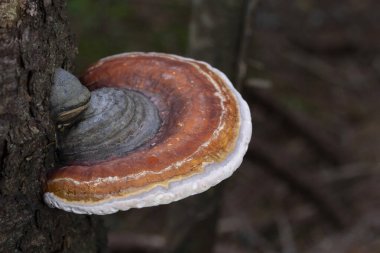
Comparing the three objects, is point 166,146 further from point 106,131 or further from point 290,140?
point 290,140

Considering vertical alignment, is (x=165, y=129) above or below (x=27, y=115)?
below

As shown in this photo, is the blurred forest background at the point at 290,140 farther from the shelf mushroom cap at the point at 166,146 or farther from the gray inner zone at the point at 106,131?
the gray inner zone at the point at 106,131

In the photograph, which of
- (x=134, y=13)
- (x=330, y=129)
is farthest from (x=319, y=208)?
(x=134, y=13)

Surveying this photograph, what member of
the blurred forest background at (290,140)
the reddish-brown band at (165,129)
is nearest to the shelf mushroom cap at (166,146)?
the reddish-brown band at (165,129)

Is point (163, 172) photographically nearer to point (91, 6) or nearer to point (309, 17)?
point (91, 6)

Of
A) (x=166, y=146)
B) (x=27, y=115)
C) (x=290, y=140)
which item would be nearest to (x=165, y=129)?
(x=166, y=146)
